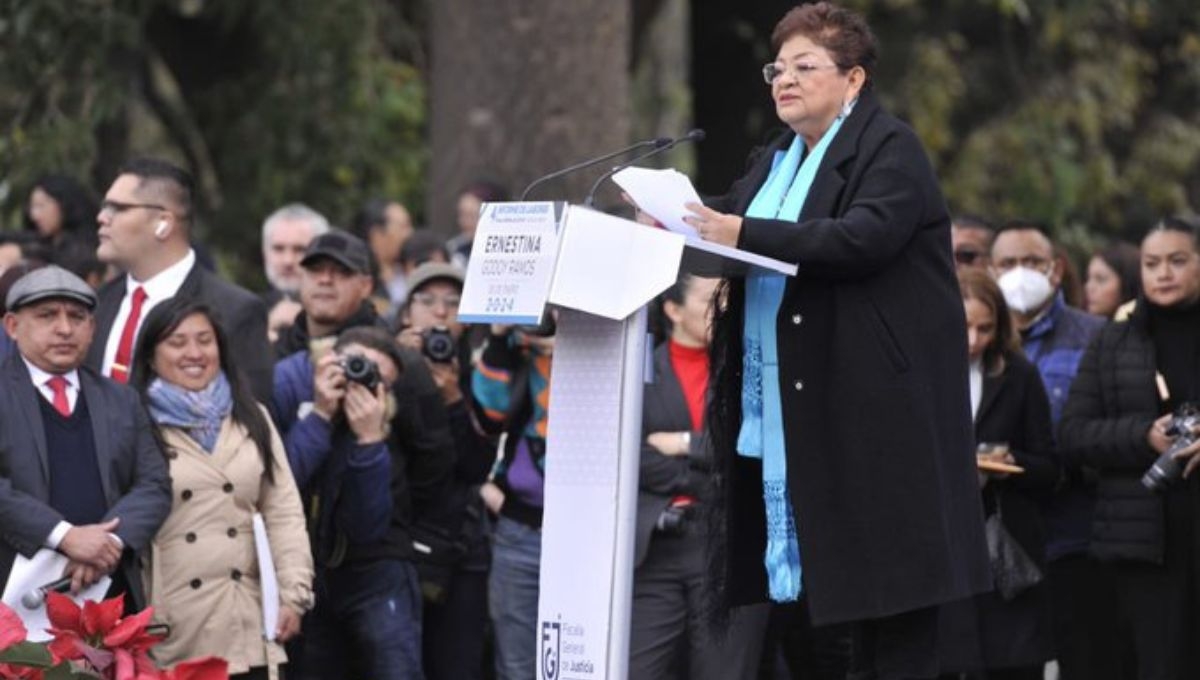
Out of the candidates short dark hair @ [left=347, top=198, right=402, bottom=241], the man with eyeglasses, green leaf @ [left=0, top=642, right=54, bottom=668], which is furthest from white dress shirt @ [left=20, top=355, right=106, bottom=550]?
short dark hair @ [left=347, top=198, right=402, bottom=241]

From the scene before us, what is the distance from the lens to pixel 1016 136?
24.2 metres

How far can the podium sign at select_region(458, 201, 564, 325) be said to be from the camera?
720 centimetres

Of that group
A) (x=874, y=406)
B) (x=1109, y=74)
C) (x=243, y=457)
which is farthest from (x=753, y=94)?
(x=874, y=406)

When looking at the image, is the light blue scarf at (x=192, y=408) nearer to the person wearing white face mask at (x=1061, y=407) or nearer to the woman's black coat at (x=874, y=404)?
the woman's black coat at (x=874, y=404)

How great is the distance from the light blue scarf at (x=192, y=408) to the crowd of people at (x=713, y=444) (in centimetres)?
1

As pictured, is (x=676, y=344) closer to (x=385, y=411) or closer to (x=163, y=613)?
(x=385, y=411)

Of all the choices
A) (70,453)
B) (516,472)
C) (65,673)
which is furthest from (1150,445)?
(65,673)

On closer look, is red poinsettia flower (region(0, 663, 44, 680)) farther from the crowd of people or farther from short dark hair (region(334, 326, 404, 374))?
short dark hair (region(334, 326, 404, 374))

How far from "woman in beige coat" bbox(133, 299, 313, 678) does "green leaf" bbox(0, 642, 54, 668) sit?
152cm

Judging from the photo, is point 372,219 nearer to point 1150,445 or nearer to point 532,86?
point 532,86

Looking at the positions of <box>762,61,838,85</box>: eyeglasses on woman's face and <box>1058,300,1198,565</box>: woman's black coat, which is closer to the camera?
<box>762,61,838,85</box>: eyeglasses on woman's face

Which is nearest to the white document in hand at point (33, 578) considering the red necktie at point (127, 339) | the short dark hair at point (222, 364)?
the short dark hair at point (222, 364)

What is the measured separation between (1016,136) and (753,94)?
6391 millimetres

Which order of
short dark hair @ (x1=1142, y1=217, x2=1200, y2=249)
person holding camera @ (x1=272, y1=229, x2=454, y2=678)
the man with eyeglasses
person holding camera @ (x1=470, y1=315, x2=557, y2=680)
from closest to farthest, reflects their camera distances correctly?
person holding camera @ (x1=272, y1=229, x2=454, y2=678) < person holding camera @ (x1=470, y1=315, x2=557, y2=680) < short dark hair @ (x1=1142, y1=217, x2=1200, y2=249) < the man with eyeglasses
